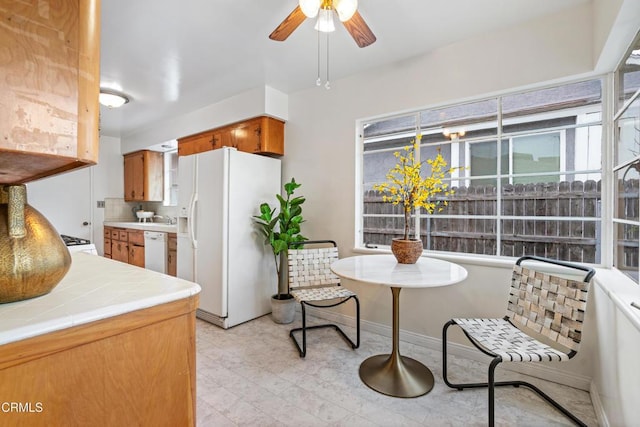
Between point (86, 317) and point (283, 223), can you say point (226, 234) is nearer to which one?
point (283, 223)

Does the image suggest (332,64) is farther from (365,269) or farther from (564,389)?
(564,389)

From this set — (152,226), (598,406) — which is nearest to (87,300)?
(598,406)

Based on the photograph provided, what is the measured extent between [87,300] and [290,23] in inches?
68.3

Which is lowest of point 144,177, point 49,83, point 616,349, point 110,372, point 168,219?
point 616,349

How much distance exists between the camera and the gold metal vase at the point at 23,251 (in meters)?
0.72

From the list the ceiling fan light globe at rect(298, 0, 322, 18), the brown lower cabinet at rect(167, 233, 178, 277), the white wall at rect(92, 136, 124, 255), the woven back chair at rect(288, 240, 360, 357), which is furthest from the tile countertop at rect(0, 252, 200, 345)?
the white wall at rect(92, 136, 124, 255)

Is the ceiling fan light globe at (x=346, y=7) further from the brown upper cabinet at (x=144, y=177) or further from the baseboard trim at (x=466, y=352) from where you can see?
the brown upper cabinet at (x=144, y=177)

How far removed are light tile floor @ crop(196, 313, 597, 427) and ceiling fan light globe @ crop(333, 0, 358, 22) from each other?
7.34ft

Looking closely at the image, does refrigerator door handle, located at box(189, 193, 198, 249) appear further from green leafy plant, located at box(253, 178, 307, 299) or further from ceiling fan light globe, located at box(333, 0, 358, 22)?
ceiling fan light globe, located at box(333, 0, 358, 22)

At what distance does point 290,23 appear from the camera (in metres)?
1.75

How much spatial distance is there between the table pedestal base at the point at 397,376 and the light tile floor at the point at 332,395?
5 cm

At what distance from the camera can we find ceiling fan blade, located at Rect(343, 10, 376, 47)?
170 centimetres

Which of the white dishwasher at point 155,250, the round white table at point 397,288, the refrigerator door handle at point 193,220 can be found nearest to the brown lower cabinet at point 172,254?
the white dishwasher at point 155,250

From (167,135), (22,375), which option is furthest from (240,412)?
(167,135)
